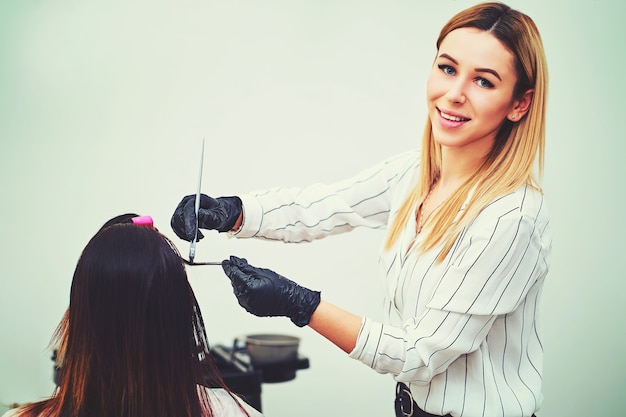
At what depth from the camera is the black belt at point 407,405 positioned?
5.06ft

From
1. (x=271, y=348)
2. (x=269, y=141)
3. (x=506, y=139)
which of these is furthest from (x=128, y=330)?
(x=269, y=141)

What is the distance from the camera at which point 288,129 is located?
2.60 m

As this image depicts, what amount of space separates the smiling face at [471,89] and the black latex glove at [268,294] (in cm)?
51

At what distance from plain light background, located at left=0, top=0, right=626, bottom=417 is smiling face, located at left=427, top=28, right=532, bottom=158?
3.82ft

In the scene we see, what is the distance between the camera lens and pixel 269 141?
2580 millimetres

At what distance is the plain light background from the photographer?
7.86ft

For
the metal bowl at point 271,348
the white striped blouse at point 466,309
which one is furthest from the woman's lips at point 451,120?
the metal bowl at point 271,348

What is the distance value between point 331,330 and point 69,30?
168 cm

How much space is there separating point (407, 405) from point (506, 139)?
72 centimetres

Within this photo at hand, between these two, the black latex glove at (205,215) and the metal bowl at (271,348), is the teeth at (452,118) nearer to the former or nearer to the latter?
the black latex glove at (205,215)

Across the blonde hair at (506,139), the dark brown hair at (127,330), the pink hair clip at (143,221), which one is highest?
the blonde hair at (506,139)

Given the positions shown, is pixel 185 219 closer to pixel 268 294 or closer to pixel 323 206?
pixel 268 294

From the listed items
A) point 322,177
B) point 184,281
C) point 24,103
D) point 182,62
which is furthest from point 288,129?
point 184,281

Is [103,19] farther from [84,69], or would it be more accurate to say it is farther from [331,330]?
[331,330]
